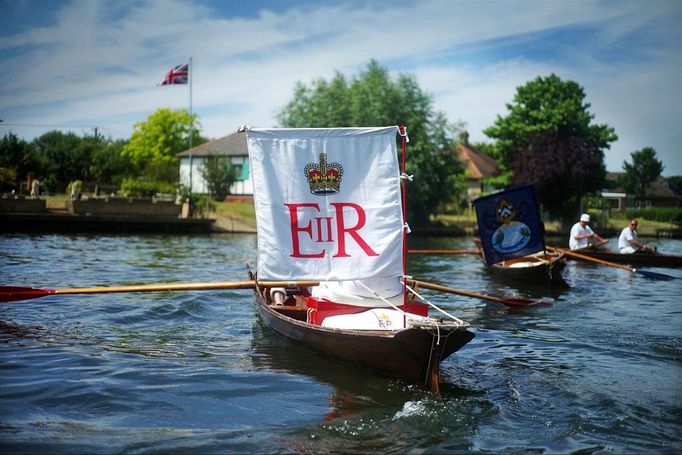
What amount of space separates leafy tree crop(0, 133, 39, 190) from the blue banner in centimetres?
3611

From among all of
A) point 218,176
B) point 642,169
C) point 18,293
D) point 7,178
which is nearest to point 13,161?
point 7,178

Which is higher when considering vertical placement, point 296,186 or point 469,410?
point 296,186

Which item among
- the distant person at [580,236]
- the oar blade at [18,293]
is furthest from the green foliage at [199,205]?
the oar blade at [18,293]

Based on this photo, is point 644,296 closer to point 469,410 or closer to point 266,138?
point 469,410

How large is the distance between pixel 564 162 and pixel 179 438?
160 ft

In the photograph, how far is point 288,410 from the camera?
9.13 metres

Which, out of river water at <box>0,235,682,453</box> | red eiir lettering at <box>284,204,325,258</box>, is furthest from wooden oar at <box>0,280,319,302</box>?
red eiir lettering at <box>284,204,325,258</box>

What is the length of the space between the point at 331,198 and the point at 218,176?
4998 centimetres

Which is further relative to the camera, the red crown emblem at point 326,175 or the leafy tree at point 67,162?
the leafy tree at point 67,162

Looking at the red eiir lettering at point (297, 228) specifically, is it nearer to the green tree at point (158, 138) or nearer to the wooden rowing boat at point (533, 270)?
the wooden rowing boat at point (533, 270)

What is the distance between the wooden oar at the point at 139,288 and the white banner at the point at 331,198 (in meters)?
2.49

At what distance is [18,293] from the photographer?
45.8 ft

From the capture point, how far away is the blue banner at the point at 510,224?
64.9 ft

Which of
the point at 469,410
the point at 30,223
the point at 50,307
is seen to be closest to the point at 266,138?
the point at 469,410
